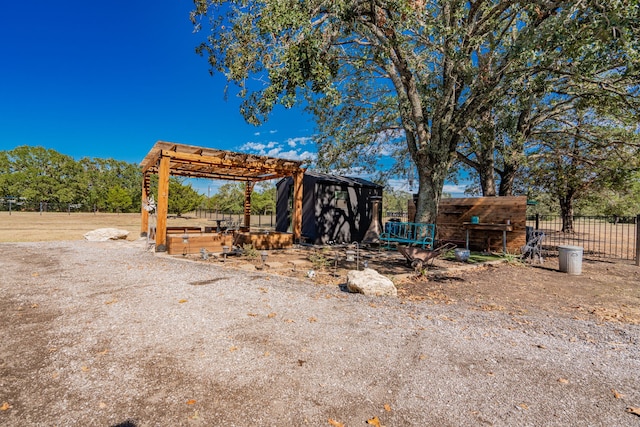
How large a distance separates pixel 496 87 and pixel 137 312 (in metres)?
8.27

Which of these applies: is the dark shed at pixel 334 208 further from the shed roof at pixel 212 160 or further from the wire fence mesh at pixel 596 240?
the wire fence mesh at pixel 596 240

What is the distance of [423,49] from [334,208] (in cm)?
633

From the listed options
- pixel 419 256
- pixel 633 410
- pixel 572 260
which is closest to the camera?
pixel 633 410

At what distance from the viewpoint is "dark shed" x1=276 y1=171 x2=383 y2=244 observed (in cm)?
1183

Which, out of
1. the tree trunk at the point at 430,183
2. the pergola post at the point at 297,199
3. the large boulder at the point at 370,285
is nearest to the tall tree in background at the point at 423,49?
the tree trunk at the point at 430,183

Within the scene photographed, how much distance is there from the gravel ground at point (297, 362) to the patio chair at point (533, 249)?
5.06 m

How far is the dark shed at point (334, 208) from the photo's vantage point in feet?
38.8

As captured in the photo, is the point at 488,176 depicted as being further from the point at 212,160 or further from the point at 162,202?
the point at 162,202

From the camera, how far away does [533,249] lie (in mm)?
8398

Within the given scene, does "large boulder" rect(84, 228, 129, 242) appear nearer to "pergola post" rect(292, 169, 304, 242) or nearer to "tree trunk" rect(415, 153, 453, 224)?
"pergola post" rect(292, 169, 304, 242)

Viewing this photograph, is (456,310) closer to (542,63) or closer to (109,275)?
(542,63)

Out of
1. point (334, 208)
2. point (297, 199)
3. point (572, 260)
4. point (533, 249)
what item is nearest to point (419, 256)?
point (572, 260)

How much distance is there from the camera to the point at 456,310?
4.06 metres

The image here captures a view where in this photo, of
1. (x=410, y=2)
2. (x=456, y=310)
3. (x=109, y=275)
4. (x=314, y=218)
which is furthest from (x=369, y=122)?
(x=109, y=275)
